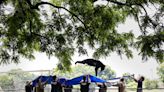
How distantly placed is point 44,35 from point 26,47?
37.7 inches

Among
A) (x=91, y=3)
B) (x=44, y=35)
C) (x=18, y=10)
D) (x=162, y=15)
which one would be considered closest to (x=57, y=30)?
(x=44, y=35)

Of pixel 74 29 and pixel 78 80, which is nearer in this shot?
pixel 74 29

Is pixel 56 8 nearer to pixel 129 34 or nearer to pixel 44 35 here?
pixel 44 35

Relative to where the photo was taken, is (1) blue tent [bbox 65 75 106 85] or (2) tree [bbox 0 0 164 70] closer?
(2) tree [bbox 0 0 164 70]

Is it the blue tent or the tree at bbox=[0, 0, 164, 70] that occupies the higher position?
the tree at bbox=[0, 0, 164, 70]

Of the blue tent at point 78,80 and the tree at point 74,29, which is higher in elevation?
the tree at point 74,29

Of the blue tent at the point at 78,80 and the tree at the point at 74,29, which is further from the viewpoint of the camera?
the blue tent at the point at 78,80

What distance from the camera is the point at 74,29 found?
14812 millimetres

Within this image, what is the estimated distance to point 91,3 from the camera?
46.0 feet

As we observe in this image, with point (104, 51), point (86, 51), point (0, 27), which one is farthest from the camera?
point (104, 51)

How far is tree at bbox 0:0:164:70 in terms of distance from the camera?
12666 mm

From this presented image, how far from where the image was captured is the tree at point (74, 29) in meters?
12.7

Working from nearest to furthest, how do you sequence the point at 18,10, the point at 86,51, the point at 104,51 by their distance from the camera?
the point at 18,10
the point at 86,51
the point at 104,51

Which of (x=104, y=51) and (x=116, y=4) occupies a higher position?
(x=116, y=4)
